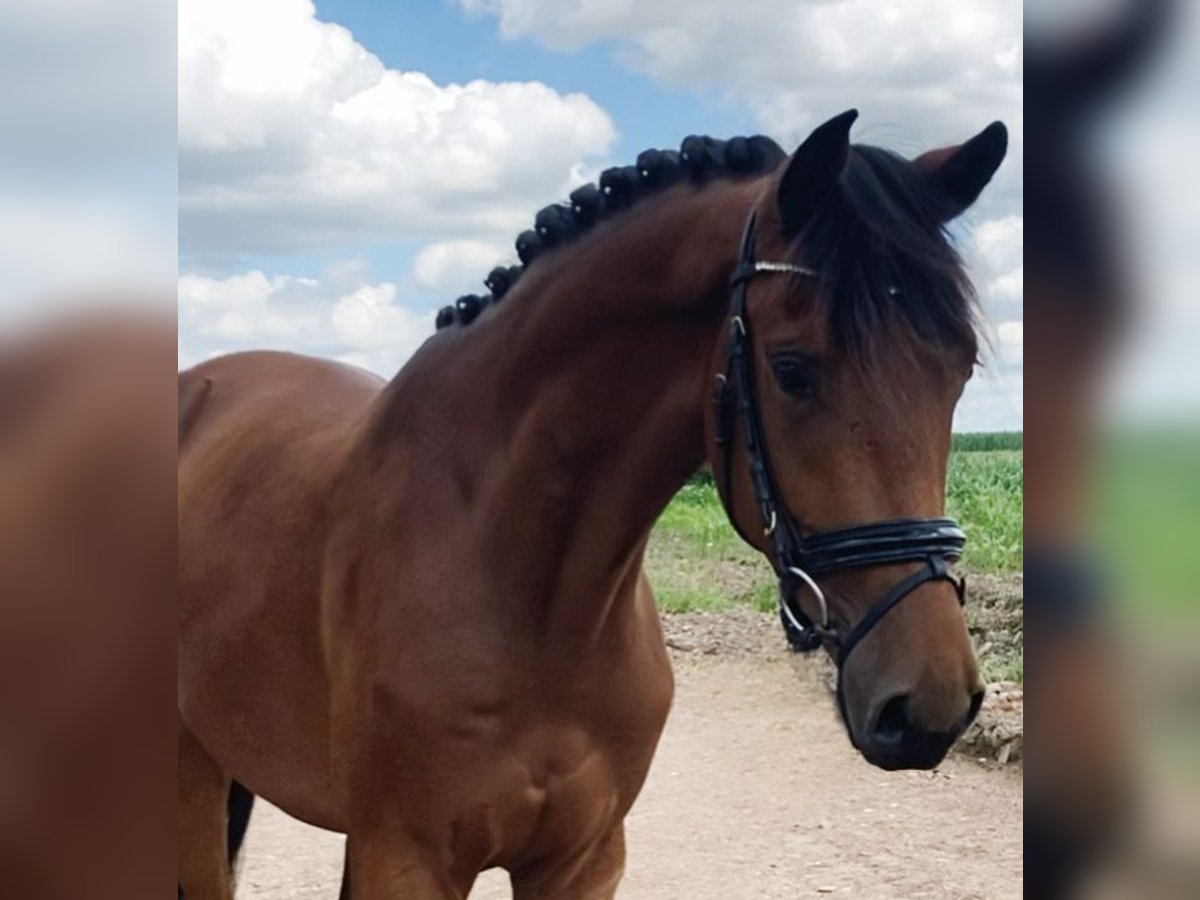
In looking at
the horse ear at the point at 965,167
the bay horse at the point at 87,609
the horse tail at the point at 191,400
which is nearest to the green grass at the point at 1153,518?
the bay horse at the point at 87,609

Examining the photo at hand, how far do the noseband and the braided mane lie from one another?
26 centimetres

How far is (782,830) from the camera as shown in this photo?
554 centimetres

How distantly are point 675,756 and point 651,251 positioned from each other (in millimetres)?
5152

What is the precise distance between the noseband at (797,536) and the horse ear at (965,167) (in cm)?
30

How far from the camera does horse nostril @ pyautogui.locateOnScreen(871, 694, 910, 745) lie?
4.97ft

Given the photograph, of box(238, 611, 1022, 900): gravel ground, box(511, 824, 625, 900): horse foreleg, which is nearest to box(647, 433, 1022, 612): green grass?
box(238, 611, 1022, 900): gravel ground

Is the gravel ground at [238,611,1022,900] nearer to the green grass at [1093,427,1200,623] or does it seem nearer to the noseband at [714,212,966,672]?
the noseband at [714,212,966,672]

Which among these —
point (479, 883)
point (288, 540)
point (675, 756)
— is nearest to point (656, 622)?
point (288, 540)

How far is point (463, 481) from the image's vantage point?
212cm

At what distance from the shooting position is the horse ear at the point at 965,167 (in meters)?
1.78

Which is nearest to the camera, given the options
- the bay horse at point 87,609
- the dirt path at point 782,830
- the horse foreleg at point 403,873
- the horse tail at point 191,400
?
the bay horse at point 87,609

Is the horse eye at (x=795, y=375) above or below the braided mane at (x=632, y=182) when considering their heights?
below

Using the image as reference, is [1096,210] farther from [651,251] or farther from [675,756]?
[675,756]

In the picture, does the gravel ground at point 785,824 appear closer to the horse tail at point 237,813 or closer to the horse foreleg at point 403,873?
the horse tail at point 237,813
